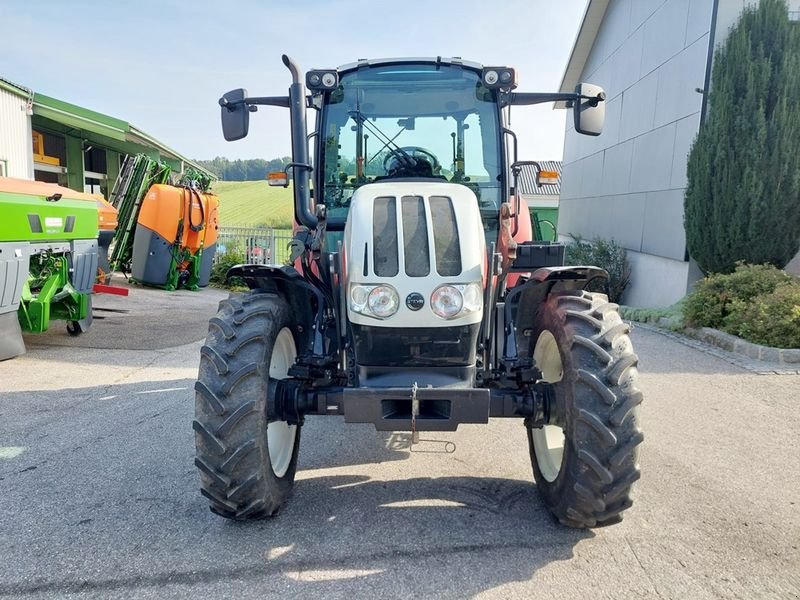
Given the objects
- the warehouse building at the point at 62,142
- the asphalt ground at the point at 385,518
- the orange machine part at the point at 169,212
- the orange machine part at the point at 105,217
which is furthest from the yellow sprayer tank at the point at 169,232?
the asphalt ground at the point at 385,518

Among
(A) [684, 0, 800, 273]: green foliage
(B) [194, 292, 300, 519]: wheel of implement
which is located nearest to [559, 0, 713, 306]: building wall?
(A) [684, 0, 800, 273]: green foliage

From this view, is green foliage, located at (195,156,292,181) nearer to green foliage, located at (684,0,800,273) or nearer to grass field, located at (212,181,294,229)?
grass field, located at (212,181,294,229)

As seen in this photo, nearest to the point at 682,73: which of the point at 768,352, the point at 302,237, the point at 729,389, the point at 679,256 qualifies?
the point at 679,256

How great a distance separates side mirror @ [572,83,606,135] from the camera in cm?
374

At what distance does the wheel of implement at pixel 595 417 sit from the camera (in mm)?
2641

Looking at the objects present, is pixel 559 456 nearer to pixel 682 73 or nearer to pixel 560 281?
pixel 560 281

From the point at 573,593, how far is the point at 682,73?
33.2ft

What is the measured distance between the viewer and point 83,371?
6.06 metres

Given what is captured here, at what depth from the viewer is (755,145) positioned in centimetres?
828

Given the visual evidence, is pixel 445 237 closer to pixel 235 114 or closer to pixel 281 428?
pixel 281 428

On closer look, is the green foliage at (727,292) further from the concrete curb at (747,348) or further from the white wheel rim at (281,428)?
the white wheel rim at (281,428)

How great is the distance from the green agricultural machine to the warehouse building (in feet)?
19.0

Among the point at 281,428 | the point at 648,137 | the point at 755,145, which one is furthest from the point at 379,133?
the point at 648,137

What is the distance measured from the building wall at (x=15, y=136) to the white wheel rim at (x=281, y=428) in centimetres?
1072
